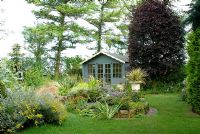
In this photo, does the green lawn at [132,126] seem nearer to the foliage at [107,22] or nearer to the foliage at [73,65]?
the foliage at [73,65]

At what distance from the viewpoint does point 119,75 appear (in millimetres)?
28109

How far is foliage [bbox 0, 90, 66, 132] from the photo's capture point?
8.66m

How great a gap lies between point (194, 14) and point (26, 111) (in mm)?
6123

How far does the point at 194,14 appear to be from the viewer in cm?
1166

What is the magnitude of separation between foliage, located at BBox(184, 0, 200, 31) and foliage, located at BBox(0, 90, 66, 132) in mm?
5177

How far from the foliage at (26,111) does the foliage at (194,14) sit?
518cm

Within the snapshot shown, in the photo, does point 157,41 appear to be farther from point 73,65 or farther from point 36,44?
point 36,44

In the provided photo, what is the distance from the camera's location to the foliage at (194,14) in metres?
11.5

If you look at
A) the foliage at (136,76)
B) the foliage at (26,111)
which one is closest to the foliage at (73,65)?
the foliage at (136,76)

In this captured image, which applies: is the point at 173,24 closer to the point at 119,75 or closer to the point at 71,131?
the point at 119,75

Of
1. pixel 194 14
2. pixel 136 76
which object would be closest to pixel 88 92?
pixel 194 14

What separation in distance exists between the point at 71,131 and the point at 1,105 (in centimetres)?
181

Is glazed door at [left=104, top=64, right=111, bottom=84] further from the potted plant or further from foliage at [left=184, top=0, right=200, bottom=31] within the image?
foliage at [left=184, top=0, right=200, bottom=31]

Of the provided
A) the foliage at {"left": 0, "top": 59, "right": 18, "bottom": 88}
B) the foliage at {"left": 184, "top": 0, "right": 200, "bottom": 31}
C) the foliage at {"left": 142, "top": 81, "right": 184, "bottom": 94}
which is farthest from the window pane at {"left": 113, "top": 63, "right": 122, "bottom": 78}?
the foliage at {"left": 184, "top": 0, "right": 200, "bottom": 31}
